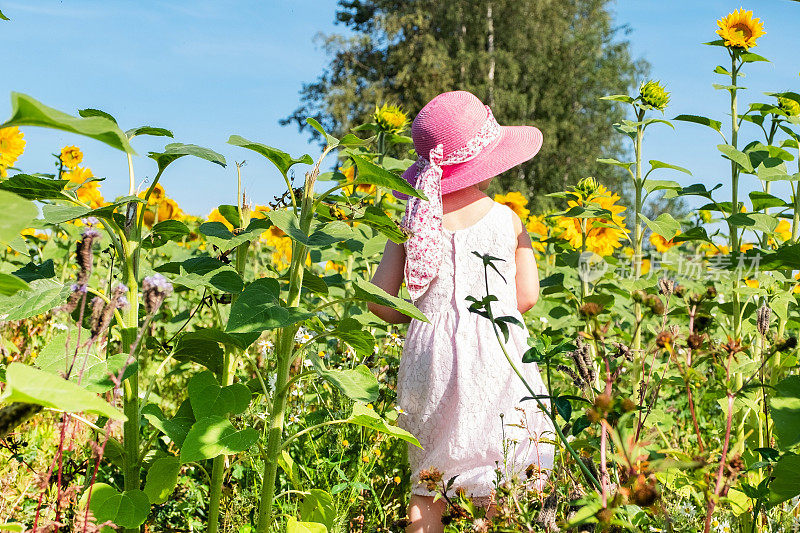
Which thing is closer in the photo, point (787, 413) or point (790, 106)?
point (787, 413)

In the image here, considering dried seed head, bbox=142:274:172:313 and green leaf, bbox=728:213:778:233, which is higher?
green leaf, bbox=728:213:778:233

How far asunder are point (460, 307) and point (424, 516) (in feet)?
1.82

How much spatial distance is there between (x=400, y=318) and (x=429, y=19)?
66.5ft

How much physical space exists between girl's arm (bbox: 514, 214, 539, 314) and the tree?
17.4m

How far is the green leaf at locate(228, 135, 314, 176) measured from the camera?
1297 mm

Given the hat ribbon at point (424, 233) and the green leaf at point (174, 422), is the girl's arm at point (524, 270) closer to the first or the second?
the hat ribbon at point (424, 233)

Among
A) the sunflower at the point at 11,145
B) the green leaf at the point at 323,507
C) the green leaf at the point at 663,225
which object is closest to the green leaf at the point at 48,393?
the green leaf at the point at 323,507

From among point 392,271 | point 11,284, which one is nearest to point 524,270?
point 392,271

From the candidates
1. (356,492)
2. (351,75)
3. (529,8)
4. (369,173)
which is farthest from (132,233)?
(529,8)

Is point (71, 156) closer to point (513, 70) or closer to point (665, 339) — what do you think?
point (665, 339)

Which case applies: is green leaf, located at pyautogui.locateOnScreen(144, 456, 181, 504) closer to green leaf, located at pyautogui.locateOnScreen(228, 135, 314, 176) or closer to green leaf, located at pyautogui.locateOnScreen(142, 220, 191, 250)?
green leaf, located at pyautogui.locateOnScreen(142, 220, 191, 250)

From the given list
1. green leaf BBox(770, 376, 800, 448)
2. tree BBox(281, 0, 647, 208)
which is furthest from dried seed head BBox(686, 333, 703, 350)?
tree BBox(281, 0, 647, 208)

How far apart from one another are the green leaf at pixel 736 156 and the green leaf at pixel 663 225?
0.24 meters

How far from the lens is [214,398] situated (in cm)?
133
